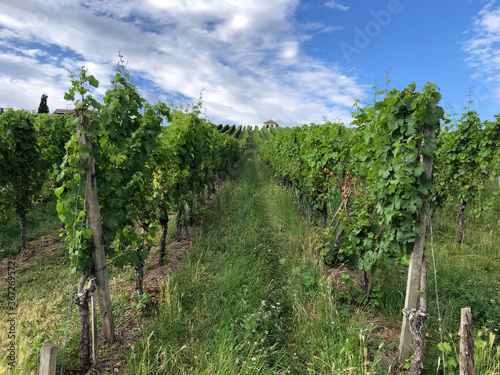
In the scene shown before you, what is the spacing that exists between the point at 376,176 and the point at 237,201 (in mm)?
6211

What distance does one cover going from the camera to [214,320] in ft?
10.6

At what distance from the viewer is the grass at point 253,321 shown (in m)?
2.58

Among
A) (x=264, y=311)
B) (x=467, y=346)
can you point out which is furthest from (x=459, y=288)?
(x=264, y=311)

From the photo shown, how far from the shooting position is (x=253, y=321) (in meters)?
2.98

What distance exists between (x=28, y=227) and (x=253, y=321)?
7.75 meters

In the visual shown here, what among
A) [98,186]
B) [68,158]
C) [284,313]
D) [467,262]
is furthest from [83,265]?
[467,262]

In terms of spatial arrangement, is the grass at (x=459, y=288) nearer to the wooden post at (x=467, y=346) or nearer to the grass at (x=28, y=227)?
the wooden post at (x=467, y=346)

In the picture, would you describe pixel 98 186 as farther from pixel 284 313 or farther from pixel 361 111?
pixel 361 111

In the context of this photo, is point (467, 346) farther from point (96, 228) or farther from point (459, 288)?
point (96, 228)

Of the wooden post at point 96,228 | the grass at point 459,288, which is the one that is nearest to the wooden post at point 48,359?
the wooden post at point 96,228

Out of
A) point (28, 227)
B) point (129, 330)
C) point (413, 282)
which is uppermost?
point (413, 282)

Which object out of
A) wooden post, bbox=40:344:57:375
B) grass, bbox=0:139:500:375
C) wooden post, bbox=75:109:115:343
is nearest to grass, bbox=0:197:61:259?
grass, bbox=0:139:500:375

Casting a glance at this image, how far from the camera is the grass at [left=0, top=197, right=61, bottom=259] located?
6230 millimetres

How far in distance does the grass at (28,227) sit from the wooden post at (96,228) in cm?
478
